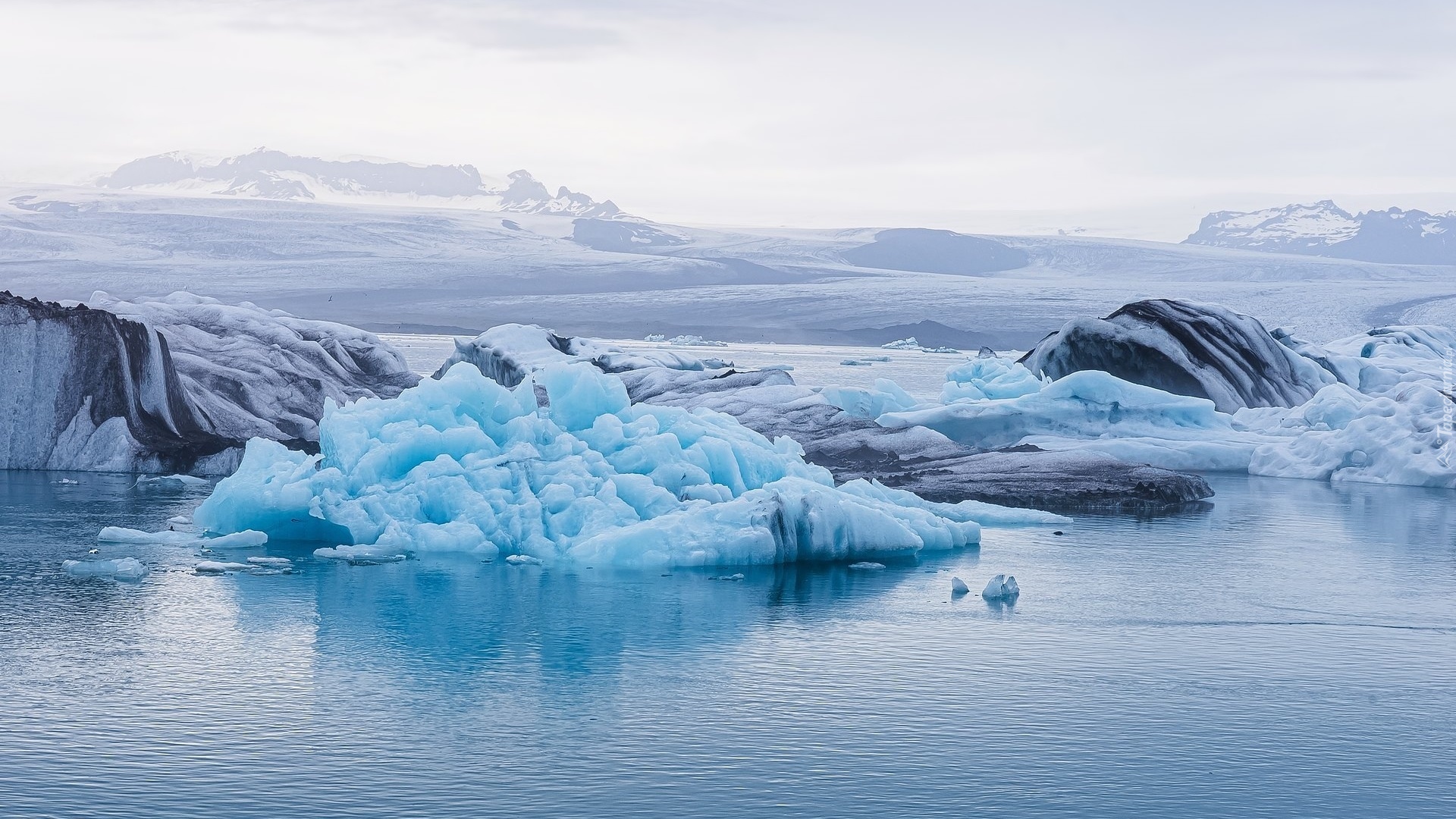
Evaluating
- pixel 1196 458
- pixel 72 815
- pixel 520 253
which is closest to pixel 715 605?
pixel 72 815

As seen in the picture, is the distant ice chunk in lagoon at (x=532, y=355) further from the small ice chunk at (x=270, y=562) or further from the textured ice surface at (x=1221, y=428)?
the small ice chunk at (x=270, y=562)

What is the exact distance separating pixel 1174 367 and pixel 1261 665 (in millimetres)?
21537

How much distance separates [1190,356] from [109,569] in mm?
24112

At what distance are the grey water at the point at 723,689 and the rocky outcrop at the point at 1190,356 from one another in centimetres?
1591

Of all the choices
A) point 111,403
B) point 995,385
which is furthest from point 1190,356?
point 111,403

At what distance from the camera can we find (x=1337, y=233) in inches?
6353

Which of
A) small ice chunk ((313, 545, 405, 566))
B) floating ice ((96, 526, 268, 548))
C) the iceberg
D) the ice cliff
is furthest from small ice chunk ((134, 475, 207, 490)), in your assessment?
the iceberg

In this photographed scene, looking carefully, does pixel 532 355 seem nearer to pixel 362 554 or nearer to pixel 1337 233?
pixel 362 554

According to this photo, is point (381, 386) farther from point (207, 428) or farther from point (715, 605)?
point (715, 605)

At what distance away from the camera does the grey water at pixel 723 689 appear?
7.63 m

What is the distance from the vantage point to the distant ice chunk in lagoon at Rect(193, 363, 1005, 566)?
14.9 m

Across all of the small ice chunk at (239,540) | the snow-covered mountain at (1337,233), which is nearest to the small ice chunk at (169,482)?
the small ice chunk at (239,540)

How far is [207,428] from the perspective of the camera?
80.1 ft

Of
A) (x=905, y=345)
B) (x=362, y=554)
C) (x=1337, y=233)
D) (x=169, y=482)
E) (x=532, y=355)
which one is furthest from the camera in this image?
(x=1337, y=233)
